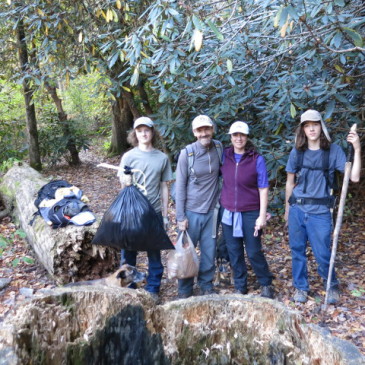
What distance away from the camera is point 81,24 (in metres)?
7.54

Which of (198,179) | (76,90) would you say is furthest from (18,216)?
(76,90)

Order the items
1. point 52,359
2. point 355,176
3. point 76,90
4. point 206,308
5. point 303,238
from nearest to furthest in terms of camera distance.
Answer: point 52,359, point 206,308, point 355,176, point 303,238, point 76,90

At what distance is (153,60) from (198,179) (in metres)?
1.58

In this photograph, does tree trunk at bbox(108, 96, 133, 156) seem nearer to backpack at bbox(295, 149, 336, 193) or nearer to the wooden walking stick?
backpack at bbox(295, 149, 336, 193)

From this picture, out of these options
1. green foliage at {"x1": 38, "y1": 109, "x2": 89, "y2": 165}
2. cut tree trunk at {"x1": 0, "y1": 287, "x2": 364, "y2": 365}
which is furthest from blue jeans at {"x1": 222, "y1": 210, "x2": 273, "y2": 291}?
green foliage at {"x1": 38, "y1": 109, "x2": 89, "y2": 165}

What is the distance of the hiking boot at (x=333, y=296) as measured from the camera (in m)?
4.31

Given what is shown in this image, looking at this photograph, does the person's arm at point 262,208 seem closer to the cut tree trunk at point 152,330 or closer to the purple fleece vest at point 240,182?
the purple fleece vest at point 240,182

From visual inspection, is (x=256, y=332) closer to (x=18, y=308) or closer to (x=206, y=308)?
(x=206, y=308)

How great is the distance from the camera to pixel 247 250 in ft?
14.1

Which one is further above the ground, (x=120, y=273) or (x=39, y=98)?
(x=39, y=98)

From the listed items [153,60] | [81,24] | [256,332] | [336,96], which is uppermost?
[81,24]

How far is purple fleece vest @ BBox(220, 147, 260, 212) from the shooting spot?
159 inches

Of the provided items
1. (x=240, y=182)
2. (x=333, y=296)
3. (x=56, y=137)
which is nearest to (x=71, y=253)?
(x=240, y=182)

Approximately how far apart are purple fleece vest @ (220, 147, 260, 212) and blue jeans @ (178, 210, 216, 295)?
30 centimetres
